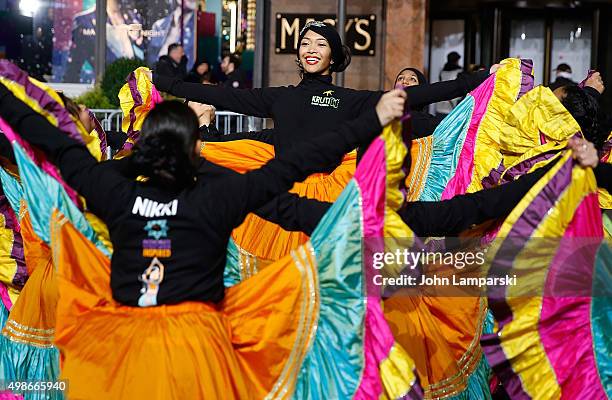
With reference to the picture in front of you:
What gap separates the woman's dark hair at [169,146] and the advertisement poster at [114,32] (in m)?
11.0

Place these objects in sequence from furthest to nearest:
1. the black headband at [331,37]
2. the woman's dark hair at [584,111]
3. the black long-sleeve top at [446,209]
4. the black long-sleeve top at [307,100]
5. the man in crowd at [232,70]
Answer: the man in crowd at [232,70] → the black headband at [331,37] → the black long-sleeve top at [307,100] → the woman's dark hair at [584,111] → the black long-sleeve top at [446,209]

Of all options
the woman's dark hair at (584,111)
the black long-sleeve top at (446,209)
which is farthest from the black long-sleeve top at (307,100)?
the black long-sleeve top at (446,209)

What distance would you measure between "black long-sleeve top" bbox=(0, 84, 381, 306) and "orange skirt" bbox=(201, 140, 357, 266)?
1.40 metres

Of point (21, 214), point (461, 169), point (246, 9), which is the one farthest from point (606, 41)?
point (21, 214)

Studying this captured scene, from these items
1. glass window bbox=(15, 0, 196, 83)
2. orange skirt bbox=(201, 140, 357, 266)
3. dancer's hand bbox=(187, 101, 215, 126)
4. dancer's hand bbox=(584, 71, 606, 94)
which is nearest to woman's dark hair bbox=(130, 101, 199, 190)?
orange skirt bbox=(201, 140, 357, 266)

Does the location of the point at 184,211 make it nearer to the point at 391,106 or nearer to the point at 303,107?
the point at 391,106

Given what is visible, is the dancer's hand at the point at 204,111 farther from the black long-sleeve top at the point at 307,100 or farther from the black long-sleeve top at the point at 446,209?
the black long-sleeve top at the point at 446,209

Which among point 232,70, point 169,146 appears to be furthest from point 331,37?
point 232,70

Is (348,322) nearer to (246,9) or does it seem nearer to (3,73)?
(3,73)

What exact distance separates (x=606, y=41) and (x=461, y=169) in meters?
11.6

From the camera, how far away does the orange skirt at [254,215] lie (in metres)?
5.76

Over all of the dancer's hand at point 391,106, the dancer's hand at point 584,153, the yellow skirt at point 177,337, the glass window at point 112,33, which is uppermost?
the glass window at point 112,33

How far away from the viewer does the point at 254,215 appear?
19.3ft

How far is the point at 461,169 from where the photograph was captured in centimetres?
643
